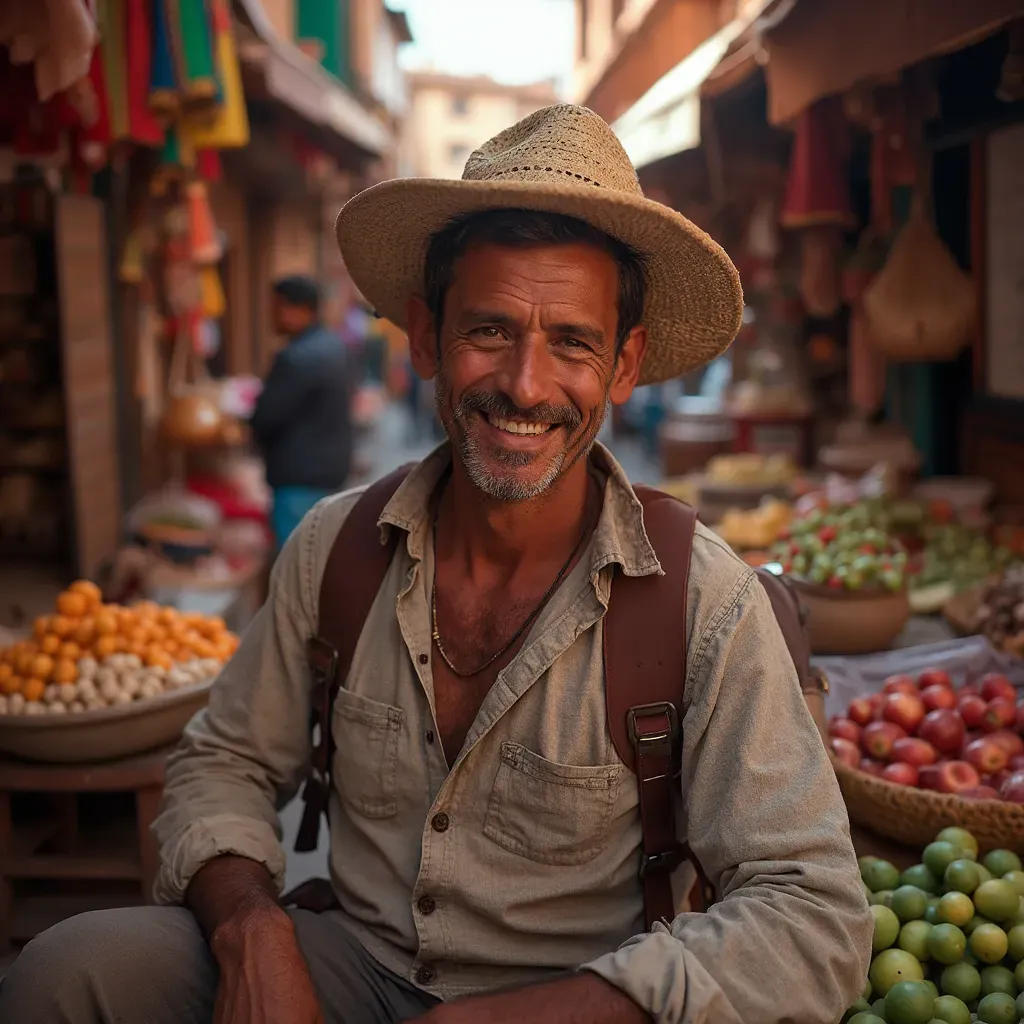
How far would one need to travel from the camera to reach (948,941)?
2244mm

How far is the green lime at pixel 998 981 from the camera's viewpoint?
2.22 metres

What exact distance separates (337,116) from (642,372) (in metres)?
8.30

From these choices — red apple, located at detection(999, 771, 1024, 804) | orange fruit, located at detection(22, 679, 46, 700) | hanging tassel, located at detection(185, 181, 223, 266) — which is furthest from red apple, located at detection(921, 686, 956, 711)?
hanging tassel, located at detection(185, 181, 223, 266)

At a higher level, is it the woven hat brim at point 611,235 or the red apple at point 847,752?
the woven hat brim at point 611,235

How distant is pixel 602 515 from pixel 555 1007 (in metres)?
0.81

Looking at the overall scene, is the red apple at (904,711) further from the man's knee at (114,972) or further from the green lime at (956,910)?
the man's knee at (114,972)

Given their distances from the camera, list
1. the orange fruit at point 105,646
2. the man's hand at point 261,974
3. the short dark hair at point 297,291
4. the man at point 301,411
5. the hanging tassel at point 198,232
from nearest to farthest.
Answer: the man's hand at point 261,974 < the orange fruit at point 105,646 < the short dark hair at point 297,291 < the man at point 301,411 < the hanging tassel at point 198,232

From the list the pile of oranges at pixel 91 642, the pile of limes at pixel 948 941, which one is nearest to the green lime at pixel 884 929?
the pile of limes at pixel 948 941

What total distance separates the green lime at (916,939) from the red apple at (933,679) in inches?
41.7

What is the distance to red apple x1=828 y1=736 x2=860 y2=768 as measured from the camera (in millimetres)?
2955

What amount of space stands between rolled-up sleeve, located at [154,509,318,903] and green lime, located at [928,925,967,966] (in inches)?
49.1

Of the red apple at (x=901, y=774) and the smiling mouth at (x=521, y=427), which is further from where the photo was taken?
the red apple at (x=901, y=774)

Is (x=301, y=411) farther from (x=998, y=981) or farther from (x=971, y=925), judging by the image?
(x=998, y=981)

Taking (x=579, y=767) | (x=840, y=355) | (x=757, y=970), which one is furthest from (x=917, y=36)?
(x=840, y=355)
